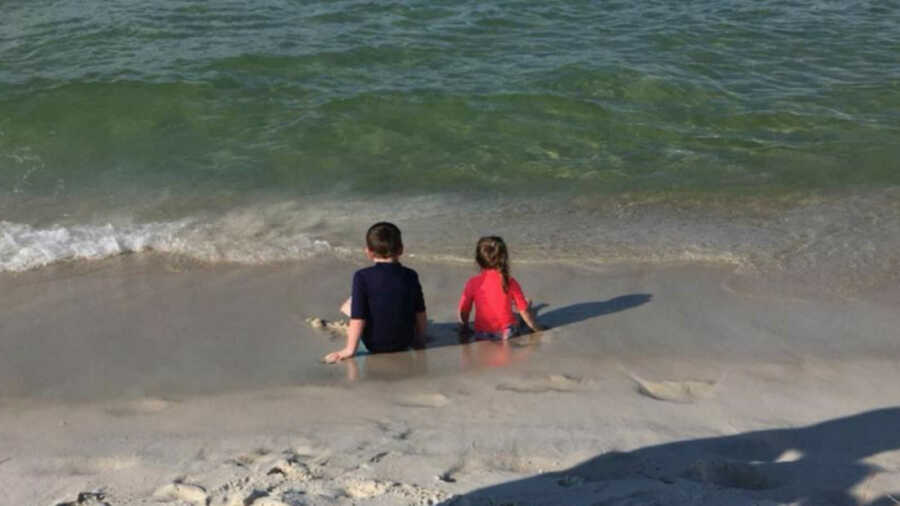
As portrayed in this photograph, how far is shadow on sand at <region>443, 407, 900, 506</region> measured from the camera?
14.6ft

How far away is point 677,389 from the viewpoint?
5.86 metres

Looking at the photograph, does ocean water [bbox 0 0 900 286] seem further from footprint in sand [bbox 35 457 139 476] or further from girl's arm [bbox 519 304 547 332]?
footprint in sand [bbox 35 457 139 476]

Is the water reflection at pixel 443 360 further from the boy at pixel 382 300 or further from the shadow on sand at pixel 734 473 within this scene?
the shadow on sand at pixel 734 473

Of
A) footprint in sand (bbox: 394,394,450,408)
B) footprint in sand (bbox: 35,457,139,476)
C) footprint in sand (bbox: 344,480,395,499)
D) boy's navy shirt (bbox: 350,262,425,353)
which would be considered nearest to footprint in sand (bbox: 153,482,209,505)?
footprint in sand (bbox: 35,457,139,476)

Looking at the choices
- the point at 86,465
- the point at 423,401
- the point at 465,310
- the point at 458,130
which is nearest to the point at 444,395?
the point at 423,401

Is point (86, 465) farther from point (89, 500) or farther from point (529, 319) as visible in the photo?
point (529, 319)

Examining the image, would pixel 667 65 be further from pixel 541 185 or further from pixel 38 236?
pixel 38 236

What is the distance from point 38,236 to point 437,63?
5713 mm

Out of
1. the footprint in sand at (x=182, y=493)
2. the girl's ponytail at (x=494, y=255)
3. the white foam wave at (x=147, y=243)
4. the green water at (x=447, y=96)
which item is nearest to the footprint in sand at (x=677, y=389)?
the girl's ponytail at (x=494, y=255)

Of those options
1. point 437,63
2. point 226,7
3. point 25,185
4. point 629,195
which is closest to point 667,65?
point 437,63

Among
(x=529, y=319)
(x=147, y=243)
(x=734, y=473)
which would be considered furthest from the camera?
(x=147, y=243)

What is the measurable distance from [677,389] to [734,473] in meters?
1.07

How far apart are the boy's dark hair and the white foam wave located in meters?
1.72

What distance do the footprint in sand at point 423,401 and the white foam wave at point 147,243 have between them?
2.42 metres
